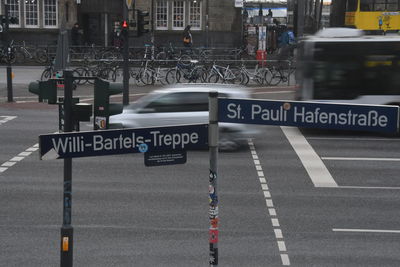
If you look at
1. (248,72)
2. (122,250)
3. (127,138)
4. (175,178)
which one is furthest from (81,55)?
(127,138)

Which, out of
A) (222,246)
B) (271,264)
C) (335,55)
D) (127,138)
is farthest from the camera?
(335,55)

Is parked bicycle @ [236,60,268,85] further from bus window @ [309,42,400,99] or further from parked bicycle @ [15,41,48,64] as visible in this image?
parked bicycle @ [15,41,48,64]

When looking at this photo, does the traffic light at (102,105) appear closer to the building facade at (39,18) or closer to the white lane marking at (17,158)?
the white lane marking at (17,158)

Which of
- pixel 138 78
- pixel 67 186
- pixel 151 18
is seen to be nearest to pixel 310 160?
pixel 67 186

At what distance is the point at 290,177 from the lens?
15.1 m

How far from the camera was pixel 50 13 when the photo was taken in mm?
48312

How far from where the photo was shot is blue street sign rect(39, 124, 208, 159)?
5.80 m

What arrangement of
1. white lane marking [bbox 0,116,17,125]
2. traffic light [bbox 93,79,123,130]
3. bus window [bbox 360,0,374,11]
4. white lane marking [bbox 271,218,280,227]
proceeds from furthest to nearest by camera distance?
bus window [bbox 360,0,374,11] → white lane marking [bbox 0,116,17,125] → white lane marking [bbox 271,218,280,227] → traffic light [bbox 93,79,123,130]

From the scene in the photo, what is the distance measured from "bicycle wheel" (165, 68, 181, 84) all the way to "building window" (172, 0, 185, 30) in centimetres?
1631

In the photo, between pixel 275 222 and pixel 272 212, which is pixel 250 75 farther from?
pixel 275 222

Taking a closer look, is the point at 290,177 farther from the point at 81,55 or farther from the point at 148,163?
the point at 81,55

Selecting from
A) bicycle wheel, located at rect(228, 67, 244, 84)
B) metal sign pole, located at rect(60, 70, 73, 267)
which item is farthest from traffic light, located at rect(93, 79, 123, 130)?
bicycle wheel, located at rect(228, 67, 244, 84)

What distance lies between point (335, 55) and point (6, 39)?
39.2ft

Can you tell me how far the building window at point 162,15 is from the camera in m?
48.8
